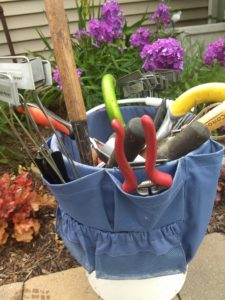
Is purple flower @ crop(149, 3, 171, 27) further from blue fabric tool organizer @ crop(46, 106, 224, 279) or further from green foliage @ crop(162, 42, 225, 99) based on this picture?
blue fabric tool organizer @ crop(46, 106, 224, 279)

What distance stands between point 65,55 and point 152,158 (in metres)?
0.23

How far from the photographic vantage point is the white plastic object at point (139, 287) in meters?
0.74

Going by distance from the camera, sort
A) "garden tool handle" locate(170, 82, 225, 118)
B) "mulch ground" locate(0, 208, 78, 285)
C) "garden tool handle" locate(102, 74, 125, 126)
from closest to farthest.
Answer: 1. "garden tool handle" locate(170, 82, 225, 118)
2. "garden tool handle" locate(102, 74, 125, 126)
3. "mulch ground" locate(0, 208, 78, 285)

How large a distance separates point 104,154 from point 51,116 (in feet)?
0.41

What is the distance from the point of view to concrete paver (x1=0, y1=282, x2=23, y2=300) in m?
→ 1.04

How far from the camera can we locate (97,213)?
2.00 feet

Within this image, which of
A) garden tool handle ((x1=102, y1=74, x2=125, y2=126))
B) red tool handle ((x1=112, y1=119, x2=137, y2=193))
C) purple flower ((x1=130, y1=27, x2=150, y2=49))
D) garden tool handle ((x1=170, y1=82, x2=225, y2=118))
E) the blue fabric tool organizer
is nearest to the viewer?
red tool handle ((x1=112, y1=119, x2=137, y2=193))

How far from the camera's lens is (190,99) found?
2.30 feet

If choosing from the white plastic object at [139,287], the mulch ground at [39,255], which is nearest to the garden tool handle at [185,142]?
the white plastic object at [139,287]

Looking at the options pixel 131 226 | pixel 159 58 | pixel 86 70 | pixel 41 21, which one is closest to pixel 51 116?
pixel 131 226

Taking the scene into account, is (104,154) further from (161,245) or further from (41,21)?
(41,21)

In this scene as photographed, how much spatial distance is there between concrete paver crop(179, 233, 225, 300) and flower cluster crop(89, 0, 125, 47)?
32.0 inches

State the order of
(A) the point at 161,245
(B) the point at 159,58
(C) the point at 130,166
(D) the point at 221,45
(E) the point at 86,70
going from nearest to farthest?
(C) the point at 130,166 → (A) the point at 161,245 → (B) the point at 159,58 → (D) the point at 221,45 → (E) the point at 86,70

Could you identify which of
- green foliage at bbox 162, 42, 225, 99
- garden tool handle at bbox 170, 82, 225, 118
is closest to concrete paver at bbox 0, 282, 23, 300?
garden tool handle at bbox 170, 82, 225, 118
